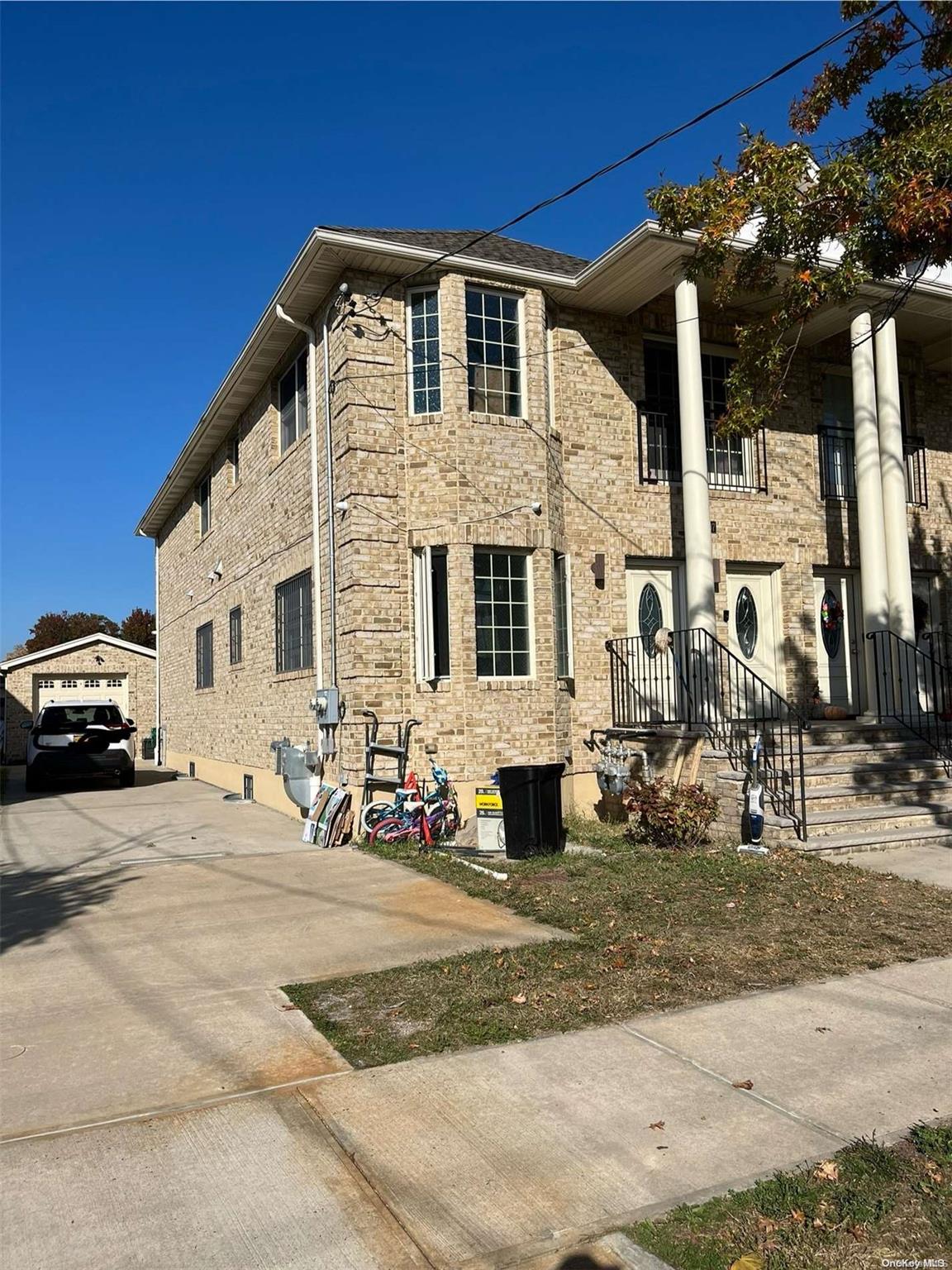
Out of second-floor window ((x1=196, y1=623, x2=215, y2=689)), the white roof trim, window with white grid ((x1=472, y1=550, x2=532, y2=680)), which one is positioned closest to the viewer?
window with white grid ((x1=472, y1=550, x2=532, y2=680))

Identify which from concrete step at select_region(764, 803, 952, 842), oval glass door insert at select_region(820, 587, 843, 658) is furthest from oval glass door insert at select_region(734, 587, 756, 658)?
concrete step at select_region(764, 803, 952, 842)

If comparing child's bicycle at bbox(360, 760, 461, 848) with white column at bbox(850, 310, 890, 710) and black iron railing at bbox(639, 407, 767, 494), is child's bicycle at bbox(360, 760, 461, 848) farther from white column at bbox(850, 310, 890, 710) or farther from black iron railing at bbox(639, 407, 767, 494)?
white column at bbox(850, 310, 890, 710)

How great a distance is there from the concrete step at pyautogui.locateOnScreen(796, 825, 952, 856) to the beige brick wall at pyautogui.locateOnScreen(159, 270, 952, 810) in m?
3.33

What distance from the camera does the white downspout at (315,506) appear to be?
40.0ft

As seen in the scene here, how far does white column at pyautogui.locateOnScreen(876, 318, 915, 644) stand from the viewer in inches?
496

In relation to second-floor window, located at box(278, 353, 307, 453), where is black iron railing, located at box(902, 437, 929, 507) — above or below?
below

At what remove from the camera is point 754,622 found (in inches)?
533

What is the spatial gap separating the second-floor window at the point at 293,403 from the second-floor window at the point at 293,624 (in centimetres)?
205

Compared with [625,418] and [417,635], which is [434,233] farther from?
Answer: [417,635]

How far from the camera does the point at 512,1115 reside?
150 inches

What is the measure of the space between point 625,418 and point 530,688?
13.3 feet

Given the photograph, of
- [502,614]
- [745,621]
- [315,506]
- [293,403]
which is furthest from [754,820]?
[293,403]

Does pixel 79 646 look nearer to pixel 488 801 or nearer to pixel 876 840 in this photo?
pixel 488 801

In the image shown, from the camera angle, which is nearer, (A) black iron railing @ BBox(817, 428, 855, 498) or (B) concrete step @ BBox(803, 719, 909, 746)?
(B) concrete step @ BBox(803, 719, 909, 746)
